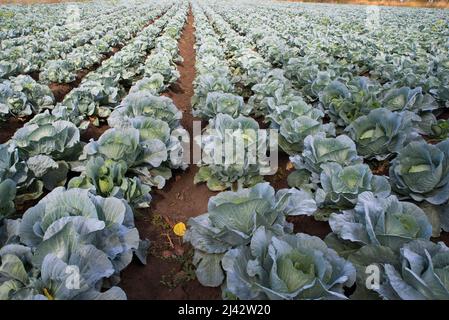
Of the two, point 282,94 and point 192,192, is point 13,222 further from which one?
point 282,94

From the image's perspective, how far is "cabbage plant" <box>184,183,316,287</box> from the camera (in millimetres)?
2457

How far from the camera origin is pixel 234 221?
2.51 meters

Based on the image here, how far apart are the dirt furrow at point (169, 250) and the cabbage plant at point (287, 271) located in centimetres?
66

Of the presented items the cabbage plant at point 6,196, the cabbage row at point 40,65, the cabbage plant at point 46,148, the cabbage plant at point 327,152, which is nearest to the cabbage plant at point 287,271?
the cabbage plant at point 327,152

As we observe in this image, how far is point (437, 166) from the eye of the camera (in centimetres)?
301

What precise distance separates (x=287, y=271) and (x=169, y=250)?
1.42 metres

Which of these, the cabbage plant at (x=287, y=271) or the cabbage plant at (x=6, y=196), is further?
the cabbage plant at (x=6, y=196)

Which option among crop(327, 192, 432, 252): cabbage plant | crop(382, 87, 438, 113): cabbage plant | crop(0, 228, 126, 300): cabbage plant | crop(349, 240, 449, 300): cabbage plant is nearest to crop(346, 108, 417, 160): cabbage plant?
crop(382, 87, 438, 113): cabbage plant

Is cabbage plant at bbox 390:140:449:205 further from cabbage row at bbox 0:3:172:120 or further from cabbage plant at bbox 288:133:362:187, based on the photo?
cabbage row at bbox 0:3:172:120

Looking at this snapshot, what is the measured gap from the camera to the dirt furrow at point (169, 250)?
8.77ft

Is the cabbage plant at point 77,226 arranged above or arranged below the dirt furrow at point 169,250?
above

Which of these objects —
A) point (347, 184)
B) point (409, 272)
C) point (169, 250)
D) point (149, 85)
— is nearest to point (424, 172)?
point (347, 184)

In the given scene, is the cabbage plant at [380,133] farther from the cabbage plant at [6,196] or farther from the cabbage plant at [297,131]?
the cabbage plant at [6,196]
